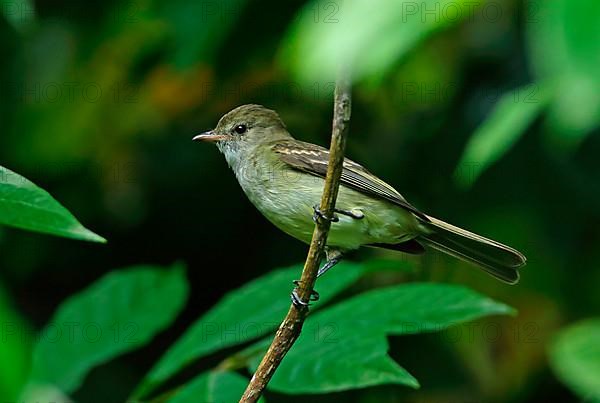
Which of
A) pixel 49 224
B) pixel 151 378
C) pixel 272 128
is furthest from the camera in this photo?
pixel 272 128

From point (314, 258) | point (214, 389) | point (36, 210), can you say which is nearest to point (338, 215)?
point (214, 389)

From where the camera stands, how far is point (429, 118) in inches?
185

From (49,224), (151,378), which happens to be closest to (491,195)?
(151,378)

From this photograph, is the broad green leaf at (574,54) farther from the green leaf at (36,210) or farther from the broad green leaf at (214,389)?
the broad green leaf at (214,389)

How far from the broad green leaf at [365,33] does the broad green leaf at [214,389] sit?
979 millimetres

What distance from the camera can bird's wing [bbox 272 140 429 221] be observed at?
349 centimetres

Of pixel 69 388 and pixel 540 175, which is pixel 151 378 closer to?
pixel 69 388

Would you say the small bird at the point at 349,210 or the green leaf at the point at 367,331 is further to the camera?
the small bird at the point at 349,210

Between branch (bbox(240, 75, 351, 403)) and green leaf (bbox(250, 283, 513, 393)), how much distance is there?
222 millimetres

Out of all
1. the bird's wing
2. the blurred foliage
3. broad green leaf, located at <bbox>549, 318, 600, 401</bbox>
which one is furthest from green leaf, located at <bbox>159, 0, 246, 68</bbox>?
broad green leaf, located at <bbox>549, 318, 600, 401</bbox>

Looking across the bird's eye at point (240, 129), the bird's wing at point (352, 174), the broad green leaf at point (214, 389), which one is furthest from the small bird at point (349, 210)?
the broad green leaf at point (214, 389)

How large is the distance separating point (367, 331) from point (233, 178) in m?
2.55

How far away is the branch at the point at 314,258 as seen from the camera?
1.73m

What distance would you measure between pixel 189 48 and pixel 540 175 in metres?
1.78
